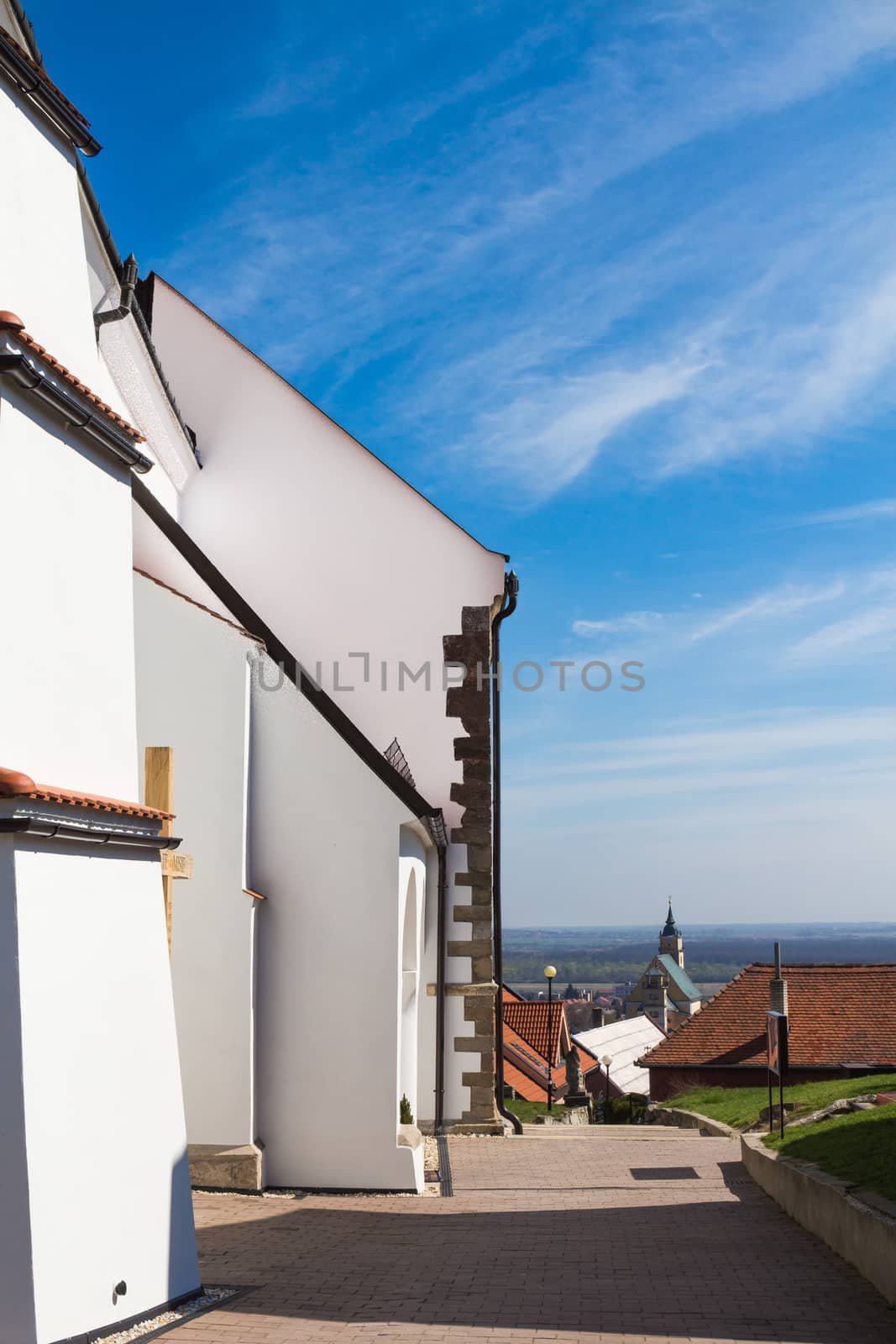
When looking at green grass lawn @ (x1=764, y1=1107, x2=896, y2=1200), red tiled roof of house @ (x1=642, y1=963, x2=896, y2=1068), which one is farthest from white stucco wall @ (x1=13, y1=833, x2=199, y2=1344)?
red tiled roof of house @ (x1=642, y1=963, x2=896, y2=1068)

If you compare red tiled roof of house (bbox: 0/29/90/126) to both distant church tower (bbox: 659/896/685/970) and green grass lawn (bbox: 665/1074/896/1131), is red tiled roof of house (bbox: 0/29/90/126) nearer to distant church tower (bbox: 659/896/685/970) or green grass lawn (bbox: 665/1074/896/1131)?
green grass lawn (bbox: 665/1074/896/1131)

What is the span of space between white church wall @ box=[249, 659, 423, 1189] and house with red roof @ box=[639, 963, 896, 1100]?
21334 millimetres

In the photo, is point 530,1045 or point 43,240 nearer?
point 43,240

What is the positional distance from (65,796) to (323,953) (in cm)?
623

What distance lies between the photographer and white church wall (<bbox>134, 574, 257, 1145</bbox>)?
11.5 metres

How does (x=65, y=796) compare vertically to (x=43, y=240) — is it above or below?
below

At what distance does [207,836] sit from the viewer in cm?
1193

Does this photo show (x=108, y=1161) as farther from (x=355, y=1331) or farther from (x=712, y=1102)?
(x=712, y=1102)

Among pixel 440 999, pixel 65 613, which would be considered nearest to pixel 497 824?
pixel 440 999

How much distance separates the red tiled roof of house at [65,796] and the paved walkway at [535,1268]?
2.91 m

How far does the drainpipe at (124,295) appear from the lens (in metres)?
10.5

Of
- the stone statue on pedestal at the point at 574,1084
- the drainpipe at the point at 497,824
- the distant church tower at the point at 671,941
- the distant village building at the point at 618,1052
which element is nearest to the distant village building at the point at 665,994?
the distant church tower at the point at 671,941

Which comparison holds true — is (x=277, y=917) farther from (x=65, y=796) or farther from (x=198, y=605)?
(x=65, y=796)

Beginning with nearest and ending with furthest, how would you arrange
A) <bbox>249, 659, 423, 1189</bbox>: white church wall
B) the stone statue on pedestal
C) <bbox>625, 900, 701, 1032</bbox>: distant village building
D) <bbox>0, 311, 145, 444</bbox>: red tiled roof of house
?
<bbox>0, 311, 145, 444</bbox>: red tiled roof of house → <bbox>249, 659, 423, 1189</bbox>: white church wall → the stone statue on pedestal → <bbox>625, 900, 701, 1032</bbox>: distant village building
